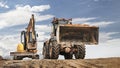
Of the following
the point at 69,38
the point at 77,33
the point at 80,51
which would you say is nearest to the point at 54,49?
the point at 69,38

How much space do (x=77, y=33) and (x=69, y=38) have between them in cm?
88

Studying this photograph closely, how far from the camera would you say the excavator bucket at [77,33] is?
27.2m

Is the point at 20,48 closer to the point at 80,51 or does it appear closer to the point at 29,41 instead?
the point at 29,41

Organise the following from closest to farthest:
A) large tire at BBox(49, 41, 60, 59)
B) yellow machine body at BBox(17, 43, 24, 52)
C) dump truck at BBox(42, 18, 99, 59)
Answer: large tire at BBox(49, 41, 60, 59), dump truck at BBox(42, 18, 99, 59), yellow machine body at BBox(17, 43, 24, 52)

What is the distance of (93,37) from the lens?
28.3 m

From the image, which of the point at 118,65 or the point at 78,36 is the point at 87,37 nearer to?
the point at 78,36

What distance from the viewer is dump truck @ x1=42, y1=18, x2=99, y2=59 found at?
2706cm

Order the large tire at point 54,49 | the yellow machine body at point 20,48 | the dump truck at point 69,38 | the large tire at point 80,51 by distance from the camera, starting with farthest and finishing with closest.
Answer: the yellow machine body at point 20,48, the large tire at point 80,51, the dump truck at point 69,38, the large tire at point 54,49

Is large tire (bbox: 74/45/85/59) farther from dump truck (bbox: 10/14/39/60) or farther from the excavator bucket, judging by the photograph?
dump truck (bbox: 10/14/39/60)

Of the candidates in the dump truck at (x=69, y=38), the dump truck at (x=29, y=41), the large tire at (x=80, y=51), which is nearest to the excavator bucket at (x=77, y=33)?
the dump truck at (x=69, y=38)

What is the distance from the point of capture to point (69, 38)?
27.6 metres

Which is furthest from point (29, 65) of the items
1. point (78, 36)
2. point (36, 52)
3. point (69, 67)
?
point (36, 52)

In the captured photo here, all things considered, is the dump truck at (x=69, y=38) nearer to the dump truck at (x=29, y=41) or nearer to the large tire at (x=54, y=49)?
the large tire at (x=54, y=49)

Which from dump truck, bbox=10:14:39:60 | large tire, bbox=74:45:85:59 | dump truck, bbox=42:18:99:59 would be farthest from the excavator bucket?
dump truck, bbox=10:14:39:60
